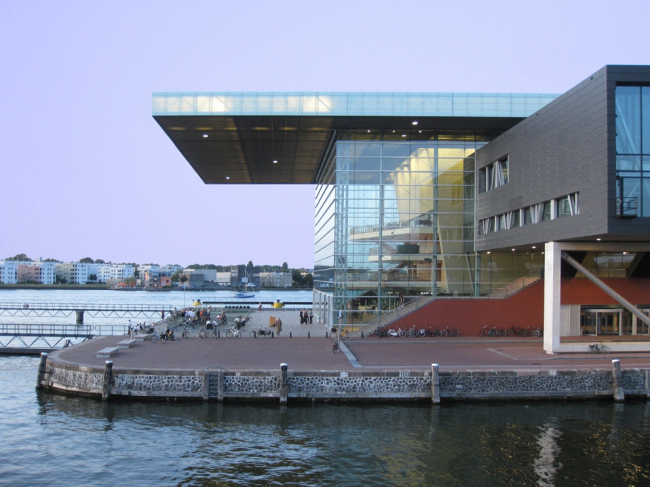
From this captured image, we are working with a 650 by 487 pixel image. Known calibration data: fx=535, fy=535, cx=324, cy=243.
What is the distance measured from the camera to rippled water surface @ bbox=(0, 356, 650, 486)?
1548 cm

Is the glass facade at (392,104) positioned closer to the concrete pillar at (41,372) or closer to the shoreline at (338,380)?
the shoreline at (338,380)

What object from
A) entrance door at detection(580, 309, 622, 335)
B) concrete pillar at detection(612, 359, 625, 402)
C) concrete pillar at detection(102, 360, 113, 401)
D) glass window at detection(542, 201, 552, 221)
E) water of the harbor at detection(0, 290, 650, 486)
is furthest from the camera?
entrance door at detection(580, 309, 622, 335)

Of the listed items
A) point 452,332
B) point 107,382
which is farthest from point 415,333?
point 107,382

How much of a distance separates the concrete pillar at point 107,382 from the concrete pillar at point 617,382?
22.1 meters

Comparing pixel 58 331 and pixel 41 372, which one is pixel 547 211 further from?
pixel 58 331

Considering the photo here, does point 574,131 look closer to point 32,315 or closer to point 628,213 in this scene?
point 628,213

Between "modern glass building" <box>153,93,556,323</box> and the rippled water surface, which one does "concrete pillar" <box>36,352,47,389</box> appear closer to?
the rippled water surface

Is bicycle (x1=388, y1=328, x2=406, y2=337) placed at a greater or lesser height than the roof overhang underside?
lesser

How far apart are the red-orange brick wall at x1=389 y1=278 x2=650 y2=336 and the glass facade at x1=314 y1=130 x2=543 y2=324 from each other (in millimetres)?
2046

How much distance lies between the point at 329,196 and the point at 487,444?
28659mm

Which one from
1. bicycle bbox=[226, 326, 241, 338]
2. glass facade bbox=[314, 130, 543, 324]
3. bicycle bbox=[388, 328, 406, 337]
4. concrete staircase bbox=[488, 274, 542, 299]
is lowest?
bicycle bbox=[226, 326, 241, 338]

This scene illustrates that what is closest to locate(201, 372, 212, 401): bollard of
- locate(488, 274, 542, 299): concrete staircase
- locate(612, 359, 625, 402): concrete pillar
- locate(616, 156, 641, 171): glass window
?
locate(612, 359, 625, 402): concrete pillar

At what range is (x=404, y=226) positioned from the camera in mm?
37969

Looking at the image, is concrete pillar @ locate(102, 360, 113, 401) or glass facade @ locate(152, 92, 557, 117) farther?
glass facade @ locate(152, 92, 557, 117)
